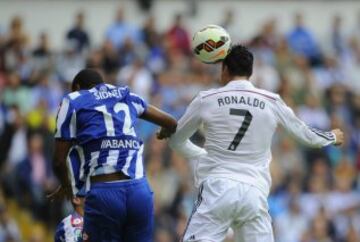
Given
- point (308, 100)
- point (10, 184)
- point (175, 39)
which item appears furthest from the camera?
point (175, 39)

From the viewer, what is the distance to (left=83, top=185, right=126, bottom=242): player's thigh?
35.3 feet

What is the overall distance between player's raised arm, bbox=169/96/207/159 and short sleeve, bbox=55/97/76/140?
1.12 meters

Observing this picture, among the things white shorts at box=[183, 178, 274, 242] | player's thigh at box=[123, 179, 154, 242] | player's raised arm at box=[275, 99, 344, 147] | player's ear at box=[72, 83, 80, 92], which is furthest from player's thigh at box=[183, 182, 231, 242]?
player's ear at box=[72, 83, 80, 92]

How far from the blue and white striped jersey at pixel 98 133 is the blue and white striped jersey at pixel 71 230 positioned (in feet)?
2.08

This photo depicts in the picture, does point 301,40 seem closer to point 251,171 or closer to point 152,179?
point 152,179

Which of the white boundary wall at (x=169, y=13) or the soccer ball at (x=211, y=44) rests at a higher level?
the soccer ball at (x=211, y=44)

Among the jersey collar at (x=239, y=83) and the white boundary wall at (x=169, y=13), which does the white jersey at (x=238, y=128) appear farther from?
the white boundary wall at (x=169, y=13)

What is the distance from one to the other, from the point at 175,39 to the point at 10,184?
6.56 meters

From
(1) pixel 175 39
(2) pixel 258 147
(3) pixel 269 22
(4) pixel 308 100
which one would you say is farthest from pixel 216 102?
(3) pixel 269 22

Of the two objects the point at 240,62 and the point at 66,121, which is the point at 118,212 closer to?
the point at 66,121

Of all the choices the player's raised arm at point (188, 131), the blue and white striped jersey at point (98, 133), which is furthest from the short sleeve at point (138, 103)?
the player's raised arm at point (188, 131)

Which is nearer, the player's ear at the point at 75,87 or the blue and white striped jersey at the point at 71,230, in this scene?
the player's ear at the point at 75,87

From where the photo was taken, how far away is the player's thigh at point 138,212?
10.8 meters

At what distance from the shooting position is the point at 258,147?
11180 millimetres
